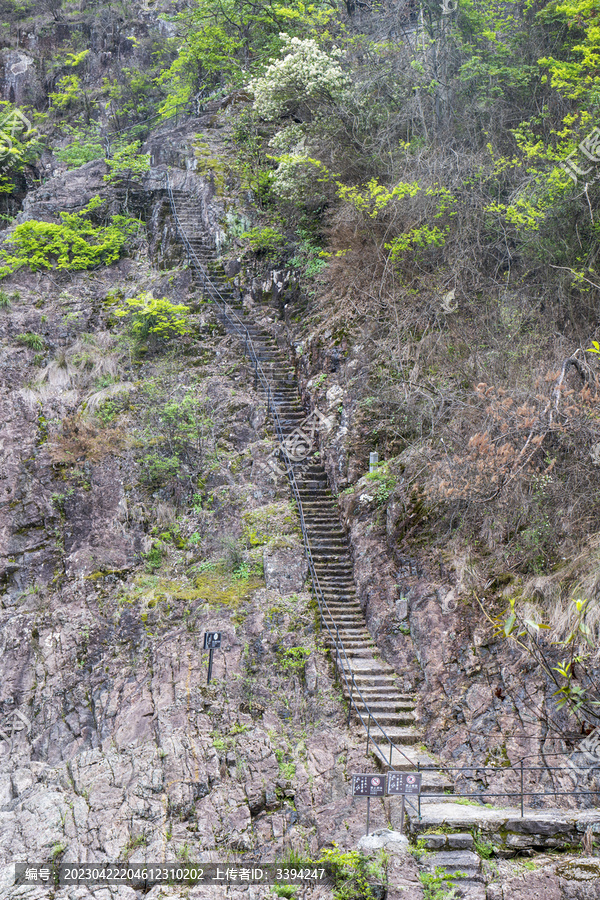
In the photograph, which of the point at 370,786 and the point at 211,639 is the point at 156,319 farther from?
the point at 370,786

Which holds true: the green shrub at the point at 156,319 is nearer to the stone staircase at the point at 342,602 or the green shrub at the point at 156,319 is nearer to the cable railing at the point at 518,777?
the stone staircase at the point at 342,602

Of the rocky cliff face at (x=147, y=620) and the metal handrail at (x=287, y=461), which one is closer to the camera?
the rocky cliff face at (x=147, y=620)

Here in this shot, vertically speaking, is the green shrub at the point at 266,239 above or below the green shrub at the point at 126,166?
below

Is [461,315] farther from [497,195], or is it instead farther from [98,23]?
[98,23]

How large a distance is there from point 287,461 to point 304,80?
32.1 feet

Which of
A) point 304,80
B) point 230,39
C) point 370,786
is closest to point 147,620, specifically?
point 370,786

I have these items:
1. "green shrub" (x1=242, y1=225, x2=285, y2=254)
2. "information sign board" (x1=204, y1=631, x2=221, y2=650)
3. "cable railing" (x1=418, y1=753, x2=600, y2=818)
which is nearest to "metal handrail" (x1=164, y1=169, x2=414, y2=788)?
"cable railing" (x1=418, y1=753, x2=600, y2=818)

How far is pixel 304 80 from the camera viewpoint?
17125mm

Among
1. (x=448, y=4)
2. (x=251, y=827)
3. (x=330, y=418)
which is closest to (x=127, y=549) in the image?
(x=330, y=418)

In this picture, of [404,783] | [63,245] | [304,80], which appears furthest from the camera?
[63,245]

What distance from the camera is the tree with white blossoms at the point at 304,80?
17016 mm

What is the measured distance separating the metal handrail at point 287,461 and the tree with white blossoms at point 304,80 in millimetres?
4788

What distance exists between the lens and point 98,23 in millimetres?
30750

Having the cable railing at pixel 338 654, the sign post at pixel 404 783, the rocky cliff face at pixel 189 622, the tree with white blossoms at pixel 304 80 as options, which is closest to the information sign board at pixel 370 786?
the sign post at pixel 404 783
